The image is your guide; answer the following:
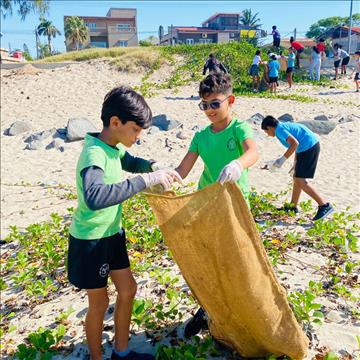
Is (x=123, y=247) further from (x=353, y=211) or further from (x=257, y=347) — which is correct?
(x=353, y=211)

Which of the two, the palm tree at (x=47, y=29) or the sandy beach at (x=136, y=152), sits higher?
the palm tree at (x=47, y=29)

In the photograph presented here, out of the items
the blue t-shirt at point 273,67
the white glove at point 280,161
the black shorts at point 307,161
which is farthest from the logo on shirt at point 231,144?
the blue t-shirt at point 273,67

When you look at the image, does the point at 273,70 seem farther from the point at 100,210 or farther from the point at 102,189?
the point at 102,189

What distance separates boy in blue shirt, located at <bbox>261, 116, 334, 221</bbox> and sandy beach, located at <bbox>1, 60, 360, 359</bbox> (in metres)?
0.54

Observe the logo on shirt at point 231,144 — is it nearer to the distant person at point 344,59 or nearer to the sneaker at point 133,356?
the sneaker at point 133,356

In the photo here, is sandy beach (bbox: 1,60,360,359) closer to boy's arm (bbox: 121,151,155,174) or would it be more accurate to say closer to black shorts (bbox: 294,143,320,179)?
black shorts (bbox: 294,143,320,179)

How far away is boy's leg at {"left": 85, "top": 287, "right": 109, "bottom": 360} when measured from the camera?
90.0 inches

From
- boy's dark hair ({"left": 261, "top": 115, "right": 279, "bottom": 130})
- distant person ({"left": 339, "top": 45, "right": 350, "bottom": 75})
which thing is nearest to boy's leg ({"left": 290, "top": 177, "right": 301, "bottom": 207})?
boy's dark hair ({"left": 261, "top": 115, "right": 279, "bottom": 130})

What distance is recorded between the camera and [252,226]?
77.2 inches

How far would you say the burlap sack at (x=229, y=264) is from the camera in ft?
6.19

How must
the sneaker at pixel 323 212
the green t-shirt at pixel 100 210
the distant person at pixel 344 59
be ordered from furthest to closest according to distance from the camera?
the distant person at pixel 344 59
the sneaker at pixel 323 212
the green t-shirt at pixel 100 210

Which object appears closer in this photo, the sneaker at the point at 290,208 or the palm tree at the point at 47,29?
the sneaker at the point at 290,208

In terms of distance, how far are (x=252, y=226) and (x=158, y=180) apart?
1.79 ft

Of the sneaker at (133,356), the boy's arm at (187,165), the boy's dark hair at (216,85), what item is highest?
the boy's dark hair at (216,85)
